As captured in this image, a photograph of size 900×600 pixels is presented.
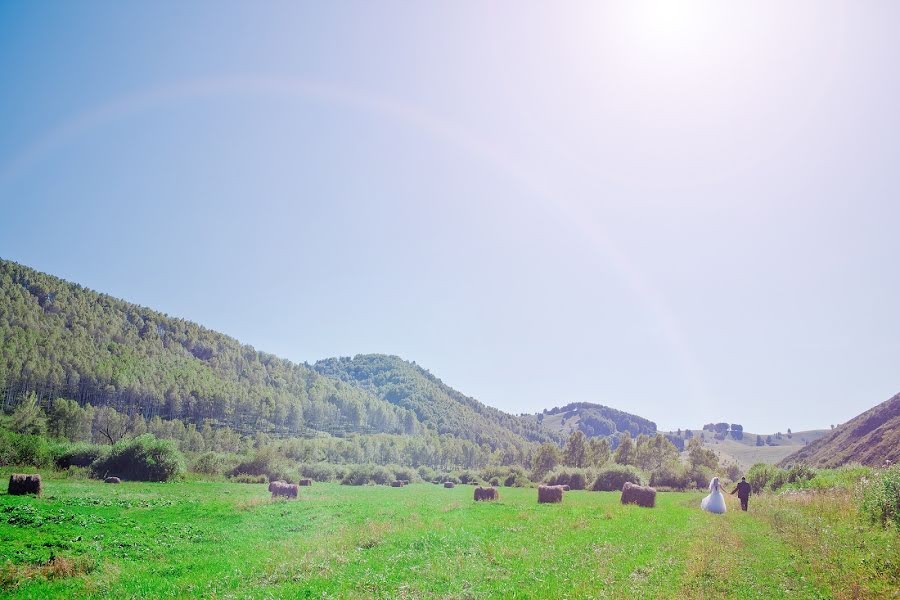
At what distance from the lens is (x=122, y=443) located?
200ft

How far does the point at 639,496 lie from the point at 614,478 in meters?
36.9

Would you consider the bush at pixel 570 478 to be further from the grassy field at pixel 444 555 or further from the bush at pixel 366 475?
the grassy field at pixel 444 555

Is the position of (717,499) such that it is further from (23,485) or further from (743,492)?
(23,485)

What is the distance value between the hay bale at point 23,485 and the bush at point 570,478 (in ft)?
216

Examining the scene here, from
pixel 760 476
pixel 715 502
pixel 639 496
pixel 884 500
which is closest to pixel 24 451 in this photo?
pixel 639 496

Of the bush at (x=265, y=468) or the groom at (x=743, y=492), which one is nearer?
the groom at (x=743, y=492)

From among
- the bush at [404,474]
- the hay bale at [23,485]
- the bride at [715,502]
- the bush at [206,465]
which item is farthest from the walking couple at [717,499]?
the bush at [404,474]

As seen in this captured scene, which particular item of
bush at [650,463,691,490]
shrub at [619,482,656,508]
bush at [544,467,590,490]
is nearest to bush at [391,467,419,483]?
bush at [544,467,590,490]

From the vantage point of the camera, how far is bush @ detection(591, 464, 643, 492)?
74.6 metres

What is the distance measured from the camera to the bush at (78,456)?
64.1m

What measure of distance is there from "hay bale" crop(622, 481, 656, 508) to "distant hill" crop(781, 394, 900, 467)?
258ft

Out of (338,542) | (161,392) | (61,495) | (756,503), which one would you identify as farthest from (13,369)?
(756,503)

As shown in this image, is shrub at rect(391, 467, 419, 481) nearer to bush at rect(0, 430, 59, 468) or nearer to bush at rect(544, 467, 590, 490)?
bush at rect(544, 467, 590, 490)

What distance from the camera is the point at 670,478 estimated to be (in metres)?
86.0
